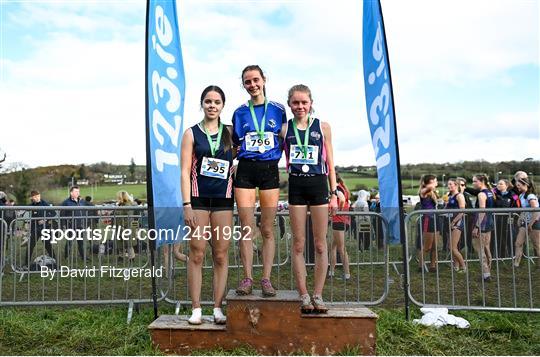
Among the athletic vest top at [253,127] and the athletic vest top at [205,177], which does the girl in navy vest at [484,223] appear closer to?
the athletic vest top at [253,127]

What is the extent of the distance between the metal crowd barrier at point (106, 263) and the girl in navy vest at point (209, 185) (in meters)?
1.57

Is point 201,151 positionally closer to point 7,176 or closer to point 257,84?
point 257,84

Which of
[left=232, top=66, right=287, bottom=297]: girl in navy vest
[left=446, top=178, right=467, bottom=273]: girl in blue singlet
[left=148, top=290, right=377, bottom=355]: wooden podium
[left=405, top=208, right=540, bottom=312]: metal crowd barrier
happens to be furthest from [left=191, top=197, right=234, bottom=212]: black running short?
[left=446, top=178, right=467, bottom=273]: girl in blue singlet

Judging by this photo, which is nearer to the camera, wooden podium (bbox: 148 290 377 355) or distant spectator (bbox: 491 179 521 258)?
A: wooden podium (bbox: 148 290 377 355)

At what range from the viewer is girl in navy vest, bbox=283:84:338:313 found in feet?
12.4

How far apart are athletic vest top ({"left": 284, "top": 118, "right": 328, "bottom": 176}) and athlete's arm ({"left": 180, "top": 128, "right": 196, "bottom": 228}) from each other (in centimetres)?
81

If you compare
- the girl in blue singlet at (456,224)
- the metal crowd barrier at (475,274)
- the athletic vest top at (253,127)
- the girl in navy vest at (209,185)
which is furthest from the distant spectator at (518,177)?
the girl in navy vest at (209,185)

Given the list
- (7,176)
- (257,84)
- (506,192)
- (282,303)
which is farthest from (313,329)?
(7,176)

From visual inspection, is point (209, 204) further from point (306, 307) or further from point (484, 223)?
point (484, 223)

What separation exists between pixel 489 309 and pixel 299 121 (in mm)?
2965

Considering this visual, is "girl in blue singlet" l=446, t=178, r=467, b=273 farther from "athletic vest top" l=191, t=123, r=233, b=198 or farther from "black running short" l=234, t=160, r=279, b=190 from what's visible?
"athletic vest top" l=191, t=123, r=233, b=198

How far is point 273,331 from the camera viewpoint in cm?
373

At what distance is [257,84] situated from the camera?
3.71m

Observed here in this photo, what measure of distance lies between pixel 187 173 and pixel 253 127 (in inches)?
26.0
